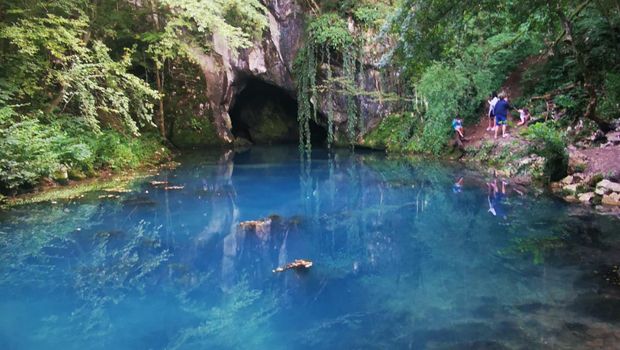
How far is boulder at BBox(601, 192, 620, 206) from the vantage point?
7.58 meters

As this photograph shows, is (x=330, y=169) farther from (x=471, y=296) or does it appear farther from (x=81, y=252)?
(x=471, y=296)

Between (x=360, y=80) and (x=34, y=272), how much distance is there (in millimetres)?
15505

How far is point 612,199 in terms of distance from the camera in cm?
764

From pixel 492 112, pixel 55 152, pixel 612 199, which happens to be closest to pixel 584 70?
pixel 612 199

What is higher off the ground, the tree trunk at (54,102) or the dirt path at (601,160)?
the tree trunk at (54,102)

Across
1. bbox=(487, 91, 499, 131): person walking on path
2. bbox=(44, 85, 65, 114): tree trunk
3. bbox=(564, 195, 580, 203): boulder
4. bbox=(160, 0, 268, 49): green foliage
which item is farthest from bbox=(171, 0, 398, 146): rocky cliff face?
bbox=(564, 195, 580, 203): boulder

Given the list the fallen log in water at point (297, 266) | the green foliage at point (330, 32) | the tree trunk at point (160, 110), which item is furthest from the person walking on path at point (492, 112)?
the tree trunk at point (160, 110)

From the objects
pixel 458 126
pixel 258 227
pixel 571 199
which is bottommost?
pixel 258 227

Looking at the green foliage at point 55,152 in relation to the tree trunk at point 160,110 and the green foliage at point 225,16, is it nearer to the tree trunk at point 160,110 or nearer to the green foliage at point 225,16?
the tree trunk at point 160,110

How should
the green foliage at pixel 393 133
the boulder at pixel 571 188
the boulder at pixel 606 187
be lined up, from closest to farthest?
the boulder at pixel 606 187 → the boulder at pixel 571 188 → the green foliage at pixel 393 133

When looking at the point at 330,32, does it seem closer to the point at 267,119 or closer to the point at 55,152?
the point at 267,119

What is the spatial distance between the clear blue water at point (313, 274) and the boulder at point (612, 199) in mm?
589

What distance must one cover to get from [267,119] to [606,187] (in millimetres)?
20365

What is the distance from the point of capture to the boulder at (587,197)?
26.1 ft
